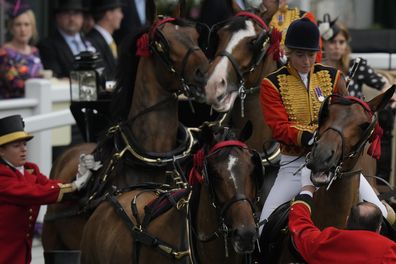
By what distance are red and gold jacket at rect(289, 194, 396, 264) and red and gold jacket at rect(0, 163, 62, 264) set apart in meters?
2.54

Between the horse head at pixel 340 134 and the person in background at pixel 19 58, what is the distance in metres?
6.70

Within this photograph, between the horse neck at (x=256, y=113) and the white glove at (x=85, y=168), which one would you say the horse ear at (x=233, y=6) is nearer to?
the horse neck at (x=256, y=113)

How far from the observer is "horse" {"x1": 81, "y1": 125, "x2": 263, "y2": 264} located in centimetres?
753

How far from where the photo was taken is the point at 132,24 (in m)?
17.6

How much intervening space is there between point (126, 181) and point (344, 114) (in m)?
2.74

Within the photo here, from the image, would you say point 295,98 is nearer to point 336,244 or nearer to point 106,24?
point 336,244

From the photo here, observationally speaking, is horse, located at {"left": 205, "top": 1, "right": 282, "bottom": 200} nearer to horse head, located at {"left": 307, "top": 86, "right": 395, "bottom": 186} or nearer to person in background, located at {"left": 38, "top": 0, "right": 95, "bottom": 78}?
horse head, located at {"left": 307, "top": 86, "right": 395, "bottom": 186}

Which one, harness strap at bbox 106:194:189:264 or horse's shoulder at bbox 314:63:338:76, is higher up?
horse's shoulder at bbox 314:63:338:76

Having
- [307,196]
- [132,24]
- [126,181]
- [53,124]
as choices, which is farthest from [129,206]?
[132,24]

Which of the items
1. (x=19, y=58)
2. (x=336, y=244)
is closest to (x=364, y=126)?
(x=336, y=244)

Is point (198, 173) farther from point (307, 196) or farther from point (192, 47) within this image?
point (192, 47)

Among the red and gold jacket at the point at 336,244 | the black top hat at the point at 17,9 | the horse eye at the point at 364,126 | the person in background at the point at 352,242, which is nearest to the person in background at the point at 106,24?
the black top hat at the point at 17,9

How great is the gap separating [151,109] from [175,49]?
559 mm

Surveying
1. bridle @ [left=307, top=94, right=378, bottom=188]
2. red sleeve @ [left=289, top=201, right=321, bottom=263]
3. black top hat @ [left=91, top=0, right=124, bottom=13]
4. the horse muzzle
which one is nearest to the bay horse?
bridle @ [left=307, top=94, right=378, bottom=188]
